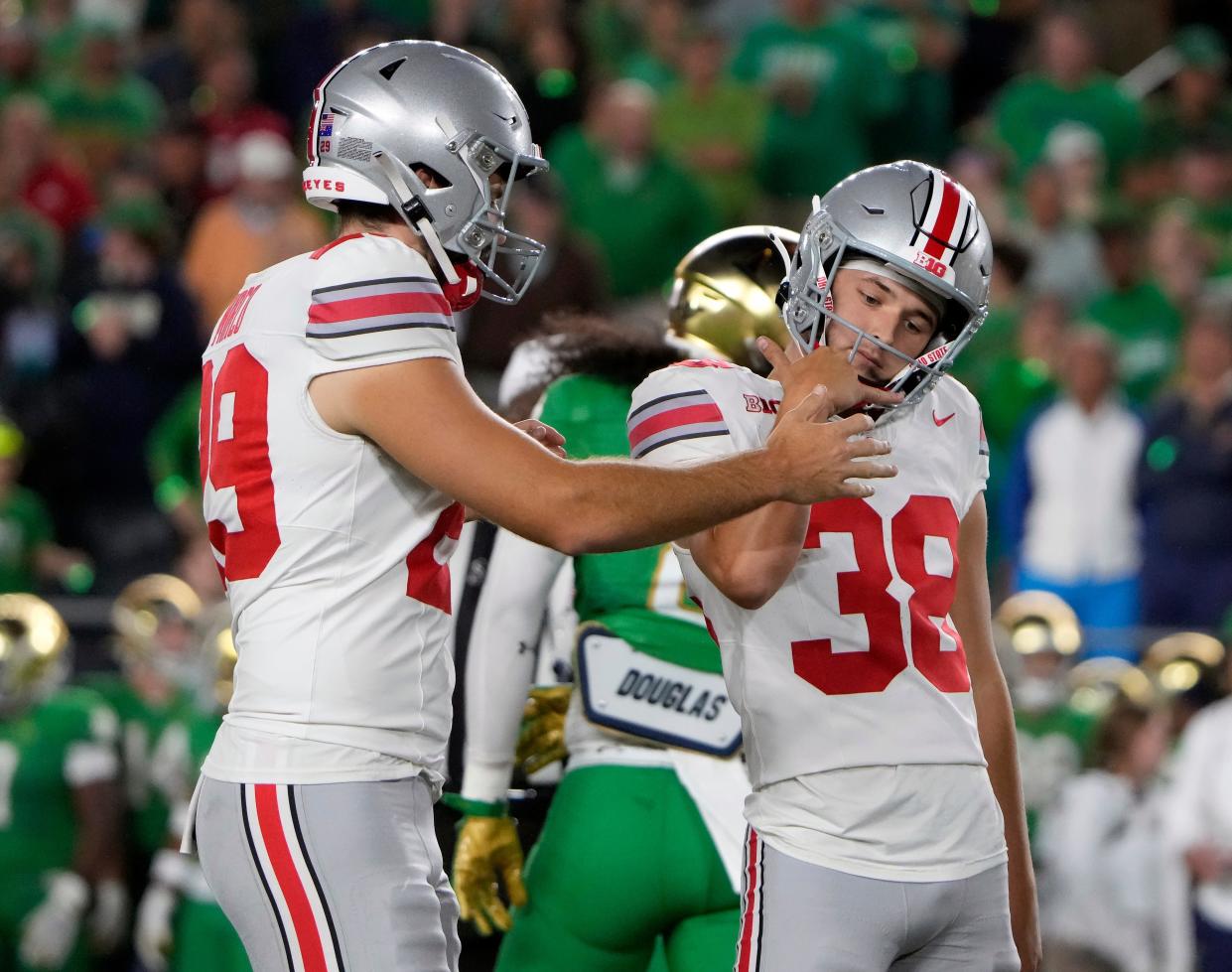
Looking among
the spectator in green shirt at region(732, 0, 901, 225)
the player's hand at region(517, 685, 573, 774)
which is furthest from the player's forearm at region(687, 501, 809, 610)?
the spectator in green shirt at region(732, 0, 901, 225)

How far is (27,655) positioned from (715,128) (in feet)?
15.3

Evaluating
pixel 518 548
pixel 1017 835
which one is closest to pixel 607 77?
pixel 518 548

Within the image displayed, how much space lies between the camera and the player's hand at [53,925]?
276 inches

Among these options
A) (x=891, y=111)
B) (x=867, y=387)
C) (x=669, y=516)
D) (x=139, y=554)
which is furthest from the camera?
(x=891, y=111)

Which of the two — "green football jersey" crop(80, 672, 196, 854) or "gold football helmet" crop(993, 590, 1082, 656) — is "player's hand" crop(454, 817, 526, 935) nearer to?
"green football jersey" crop(80, 672, 196, 854)

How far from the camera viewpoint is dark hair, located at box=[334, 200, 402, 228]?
9.72 feet

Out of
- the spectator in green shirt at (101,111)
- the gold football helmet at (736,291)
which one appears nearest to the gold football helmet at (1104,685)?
the gold football helmet at (736,291)

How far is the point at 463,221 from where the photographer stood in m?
2.95

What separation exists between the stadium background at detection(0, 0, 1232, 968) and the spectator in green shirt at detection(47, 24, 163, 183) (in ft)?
0.05

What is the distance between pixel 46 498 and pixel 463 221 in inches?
253

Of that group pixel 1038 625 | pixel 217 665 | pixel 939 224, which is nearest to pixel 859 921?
pixel 939 224

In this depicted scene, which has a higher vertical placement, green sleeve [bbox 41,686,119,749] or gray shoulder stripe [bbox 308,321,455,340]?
gray shoulder stripe [bbox 308,321,455,340]

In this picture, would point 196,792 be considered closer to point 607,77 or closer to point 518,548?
point 518,548

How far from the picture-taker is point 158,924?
22.2 ft
